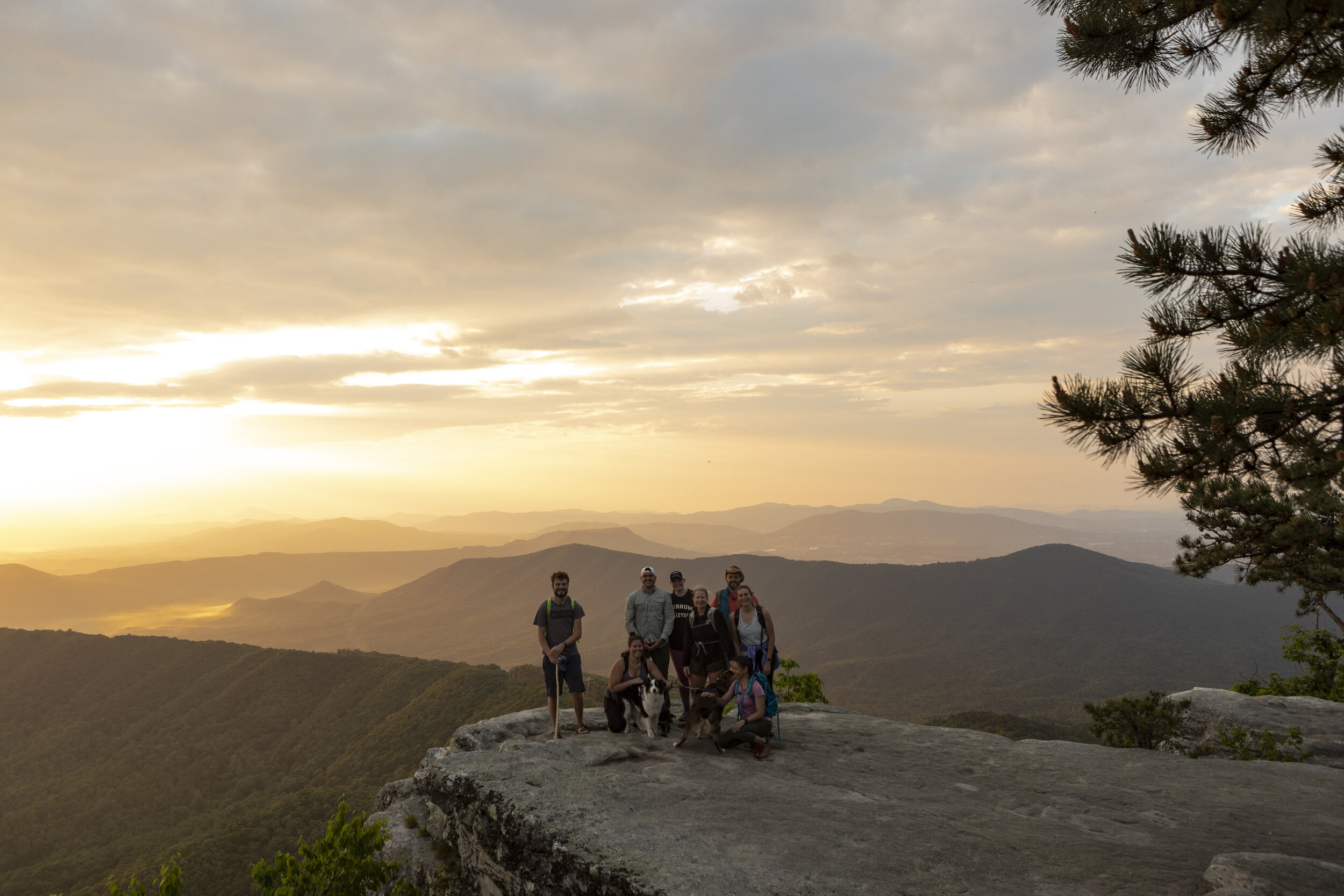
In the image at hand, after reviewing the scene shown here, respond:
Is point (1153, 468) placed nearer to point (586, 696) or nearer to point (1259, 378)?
point (1259, 378)

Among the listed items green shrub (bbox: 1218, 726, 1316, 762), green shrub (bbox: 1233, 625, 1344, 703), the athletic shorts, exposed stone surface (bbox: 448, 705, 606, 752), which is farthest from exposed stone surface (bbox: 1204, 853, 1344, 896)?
green shrub (bbox: 1233, 625, 1344, 703)

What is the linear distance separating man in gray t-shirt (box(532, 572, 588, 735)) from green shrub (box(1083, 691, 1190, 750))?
1342 cm

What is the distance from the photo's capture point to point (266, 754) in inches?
2960

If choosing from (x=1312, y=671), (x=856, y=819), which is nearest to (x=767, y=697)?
(x=856, y=819)

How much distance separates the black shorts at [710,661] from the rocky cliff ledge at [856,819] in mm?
1314

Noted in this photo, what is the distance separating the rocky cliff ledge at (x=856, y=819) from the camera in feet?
21.3

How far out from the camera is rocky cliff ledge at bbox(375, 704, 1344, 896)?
649 cm

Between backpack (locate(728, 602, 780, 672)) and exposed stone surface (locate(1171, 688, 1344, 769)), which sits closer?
backpack (locate(728, 602, 780, 672))

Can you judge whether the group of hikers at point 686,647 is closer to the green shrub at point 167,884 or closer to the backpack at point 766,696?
the backpack at point 766,696

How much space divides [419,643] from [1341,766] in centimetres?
20384

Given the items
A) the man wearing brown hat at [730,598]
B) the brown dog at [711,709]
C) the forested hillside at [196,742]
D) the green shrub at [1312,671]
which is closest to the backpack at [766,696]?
Answer: the brown dog at [711,709]

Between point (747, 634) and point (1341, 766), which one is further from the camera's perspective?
point (1341, 766)

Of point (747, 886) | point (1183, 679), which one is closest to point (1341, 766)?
point (747, 886)

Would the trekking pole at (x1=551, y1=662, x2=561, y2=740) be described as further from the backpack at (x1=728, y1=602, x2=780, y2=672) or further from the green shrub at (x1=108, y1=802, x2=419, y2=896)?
the green shrub at (x1=108, y1=802, x2=419, y2=896)
